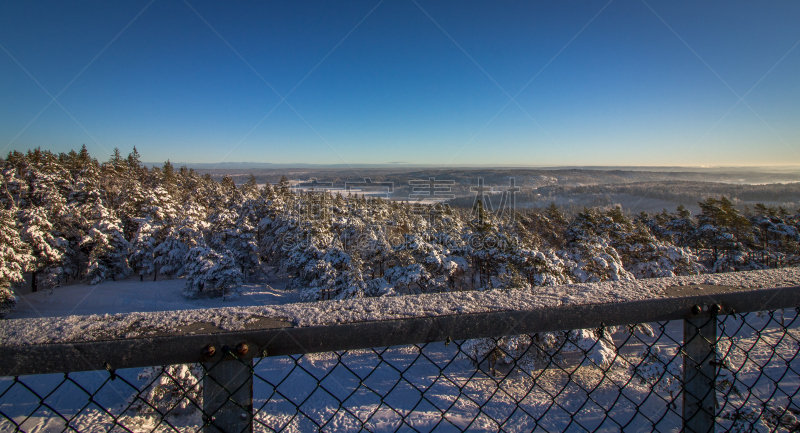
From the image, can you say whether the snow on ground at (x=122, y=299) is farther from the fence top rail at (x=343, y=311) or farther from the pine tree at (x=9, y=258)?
the fence top rail at (x=343, y=311)

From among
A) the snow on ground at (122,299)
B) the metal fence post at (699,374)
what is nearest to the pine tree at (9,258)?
the snow on ground at (122,299)

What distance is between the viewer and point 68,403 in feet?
42.6

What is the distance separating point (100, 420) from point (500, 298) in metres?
15.0

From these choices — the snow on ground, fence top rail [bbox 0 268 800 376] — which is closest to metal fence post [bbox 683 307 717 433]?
fence top rail [bbox 0 268 800 376]

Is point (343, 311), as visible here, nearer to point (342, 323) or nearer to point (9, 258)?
point (342, 323)

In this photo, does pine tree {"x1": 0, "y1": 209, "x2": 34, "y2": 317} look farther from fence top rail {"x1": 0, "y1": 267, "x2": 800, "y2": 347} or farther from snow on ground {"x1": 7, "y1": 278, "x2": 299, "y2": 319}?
fence top rail {"x1": 0, "y1": 267, "x2": 800, "y2": 347}

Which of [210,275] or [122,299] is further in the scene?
[122,299]

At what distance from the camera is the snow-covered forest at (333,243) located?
63.1ft

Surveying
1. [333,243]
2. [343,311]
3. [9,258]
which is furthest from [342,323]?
[9,258]

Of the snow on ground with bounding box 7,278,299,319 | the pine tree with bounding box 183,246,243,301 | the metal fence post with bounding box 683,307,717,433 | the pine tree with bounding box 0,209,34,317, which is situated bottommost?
the snow on ground with bounding box 7,278,299,319

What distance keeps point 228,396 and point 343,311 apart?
547 millimetres

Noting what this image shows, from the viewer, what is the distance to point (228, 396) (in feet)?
4.45

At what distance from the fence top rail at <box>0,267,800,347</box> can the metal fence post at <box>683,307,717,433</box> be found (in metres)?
0.17

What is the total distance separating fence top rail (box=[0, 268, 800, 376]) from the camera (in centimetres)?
124
